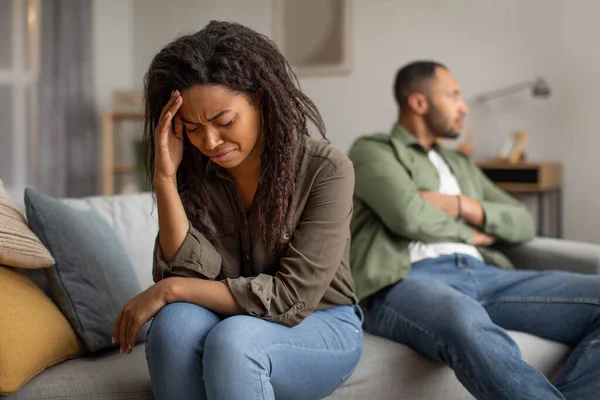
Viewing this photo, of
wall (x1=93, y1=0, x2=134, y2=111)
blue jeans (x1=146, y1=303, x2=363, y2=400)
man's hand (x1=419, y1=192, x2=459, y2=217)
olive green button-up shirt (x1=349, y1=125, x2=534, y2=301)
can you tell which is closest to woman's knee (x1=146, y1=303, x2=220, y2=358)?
blue jeans (x1=146, y1=303, x2=363, y2=400)

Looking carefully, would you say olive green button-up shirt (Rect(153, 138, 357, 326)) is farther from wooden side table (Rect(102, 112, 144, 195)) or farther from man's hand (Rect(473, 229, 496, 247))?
wooden side table (Rect(102, 112, 144, 195))

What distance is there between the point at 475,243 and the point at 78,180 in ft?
12.1

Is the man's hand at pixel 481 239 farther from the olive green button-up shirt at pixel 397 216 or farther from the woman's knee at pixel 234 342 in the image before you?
the woman's knee at pixel 234 342

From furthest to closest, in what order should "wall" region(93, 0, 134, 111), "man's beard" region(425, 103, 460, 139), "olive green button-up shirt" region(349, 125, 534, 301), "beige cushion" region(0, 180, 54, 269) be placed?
"wall" region(93, 0, 134, 111)
"man's beard" region(425, 103, 460, 139)
"olive green button-up shirt" region(349, 125, 534, 301)
"beige cushion" region(0, 180, 54, 269)

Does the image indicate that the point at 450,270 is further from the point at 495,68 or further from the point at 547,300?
the point at 495,68

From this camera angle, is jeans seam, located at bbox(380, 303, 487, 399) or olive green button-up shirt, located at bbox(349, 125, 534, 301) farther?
olive green button-up shirt, located at bbox(349, 125, 534, 301)

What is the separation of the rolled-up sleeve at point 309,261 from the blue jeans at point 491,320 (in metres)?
0.36

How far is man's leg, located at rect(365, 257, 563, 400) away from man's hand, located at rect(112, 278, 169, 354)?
0.67m

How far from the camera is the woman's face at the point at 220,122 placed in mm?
1420

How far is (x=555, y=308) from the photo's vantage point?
1.94 meters

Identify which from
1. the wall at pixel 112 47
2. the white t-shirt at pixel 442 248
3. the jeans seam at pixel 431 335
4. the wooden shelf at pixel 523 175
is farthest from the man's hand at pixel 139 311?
the wall at pixel 112 47

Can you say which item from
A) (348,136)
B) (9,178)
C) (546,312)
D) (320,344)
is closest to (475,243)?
(546,312)

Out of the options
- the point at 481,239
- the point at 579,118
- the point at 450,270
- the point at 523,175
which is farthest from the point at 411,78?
the point at 579,118

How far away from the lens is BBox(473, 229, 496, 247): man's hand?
2.30 meters
